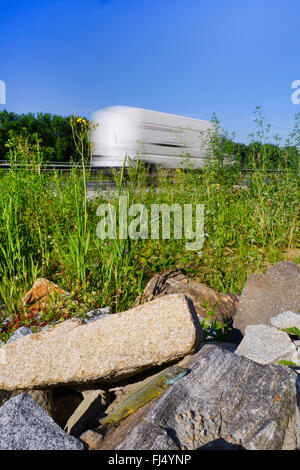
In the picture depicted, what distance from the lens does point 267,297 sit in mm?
3158

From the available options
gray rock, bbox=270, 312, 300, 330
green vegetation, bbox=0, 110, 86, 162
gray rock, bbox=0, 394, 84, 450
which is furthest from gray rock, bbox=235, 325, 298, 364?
green vegetation, bbox=0, 110, 86, 162

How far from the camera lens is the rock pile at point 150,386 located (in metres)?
1.55

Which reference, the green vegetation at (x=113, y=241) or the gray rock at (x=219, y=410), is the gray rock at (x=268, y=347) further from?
the green vegetation at (x=113, y=241)

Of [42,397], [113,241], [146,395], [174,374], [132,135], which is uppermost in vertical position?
[132,135]

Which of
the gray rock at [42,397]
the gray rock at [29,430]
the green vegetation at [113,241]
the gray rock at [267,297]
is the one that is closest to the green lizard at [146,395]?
the gray rock at [29,430]

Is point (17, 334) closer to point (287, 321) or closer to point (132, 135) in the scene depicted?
point (287, 321)

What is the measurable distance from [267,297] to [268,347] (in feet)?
3.02

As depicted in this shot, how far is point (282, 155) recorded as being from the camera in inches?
224

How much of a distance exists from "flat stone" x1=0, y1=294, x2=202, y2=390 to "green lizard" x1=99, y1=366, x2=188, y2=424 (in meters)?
0.14

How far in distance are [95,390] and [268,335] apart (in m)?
1.17

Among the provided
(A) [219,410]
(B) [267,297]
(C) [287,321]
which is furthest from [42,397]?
(B) [267,297]
